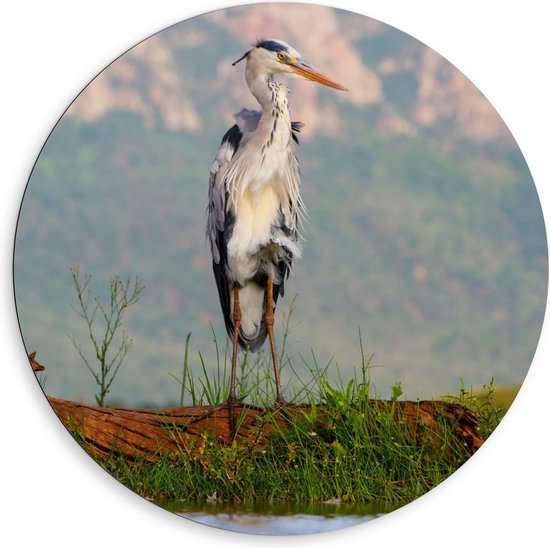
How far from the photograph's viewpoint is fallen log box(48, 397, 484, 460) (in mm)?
2377

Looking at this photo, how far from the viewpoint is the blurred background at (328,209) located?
240cm

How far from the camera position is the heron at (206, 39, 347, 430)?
2441 mm

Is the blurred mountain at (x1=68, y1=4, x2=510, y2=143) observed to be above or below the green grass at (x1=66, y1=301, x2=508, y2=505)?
above

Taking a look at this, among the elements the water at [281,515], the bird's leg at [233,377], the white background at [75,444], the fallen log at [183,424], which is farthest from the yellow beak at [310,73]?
the water at [281,515]

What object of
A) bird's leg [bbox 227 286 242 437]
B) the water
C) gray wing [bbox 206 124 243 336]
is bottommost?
the water

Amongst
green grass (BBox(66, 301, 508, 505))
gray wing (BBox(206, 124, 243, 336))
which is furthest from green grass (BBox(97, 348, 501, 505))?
gray wing (BBox(206, 124, 243, 336))

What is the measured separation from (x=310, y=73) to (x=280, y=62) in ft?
0.28

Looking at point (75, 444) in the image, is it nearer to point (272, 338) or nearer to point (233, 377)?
point (233, 377)

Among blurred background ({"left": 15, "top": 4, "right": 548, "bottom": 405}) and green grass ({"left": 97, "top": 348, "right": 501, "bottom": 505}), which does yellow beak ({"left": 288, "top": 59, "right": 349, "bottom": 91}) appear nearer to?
blurred background ({"left": 15, "top": 4, "right": 548, "bottom": 405})

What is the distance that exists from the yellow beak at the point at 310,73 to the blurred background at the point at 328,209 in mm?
21

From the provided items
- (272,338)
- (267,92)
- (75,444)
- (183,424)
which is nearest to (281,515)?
(183,424)

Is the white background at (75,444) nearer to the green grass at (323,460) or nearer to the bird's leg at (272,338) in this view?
the green grass at (323,460)

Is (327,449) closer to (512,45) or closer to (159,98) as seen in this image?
(159,98)

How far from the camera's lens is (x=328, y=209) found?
8.04 ft
